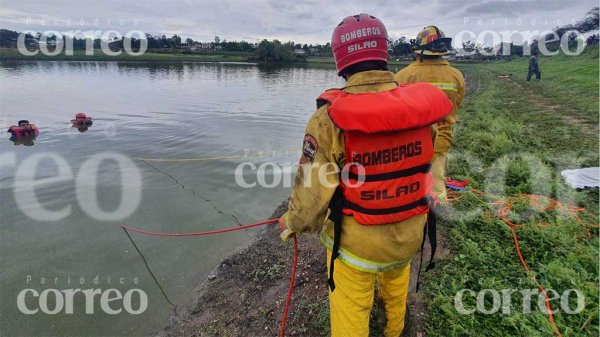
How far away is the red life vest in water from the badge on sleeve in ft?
0.68

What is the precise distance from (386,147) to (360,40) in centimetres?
70

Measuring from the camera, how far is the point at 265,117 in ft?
59.3

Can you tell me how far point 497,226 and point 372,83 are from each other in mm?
3715

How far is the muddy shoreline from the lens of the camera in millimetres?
3533

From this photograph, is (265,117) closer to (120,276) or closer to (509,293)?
(120,276)

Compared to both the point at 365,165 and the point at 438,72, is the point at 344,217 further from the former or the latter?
the point at 438,72


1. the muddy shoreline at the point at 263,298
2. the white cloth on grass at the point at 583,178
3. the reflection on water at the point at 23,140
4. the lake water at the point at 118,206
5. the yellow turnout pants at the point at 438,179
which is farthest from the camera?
the reflection on water at the point at 23,140

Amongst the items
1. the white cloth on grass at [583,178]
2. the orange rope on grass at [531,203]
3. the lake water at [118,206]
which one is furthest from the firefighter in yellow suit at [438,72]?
the lake water at [118,206]

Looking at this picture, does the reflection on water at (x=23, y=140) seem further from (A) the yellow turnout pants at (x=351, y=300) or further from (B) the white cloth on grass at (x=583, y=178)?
(B) the white cloth on grass at (x=583, y=178)

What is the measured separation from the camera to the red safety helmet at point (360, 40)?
2.06m

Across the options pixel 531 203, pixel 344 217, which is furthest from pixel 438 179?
pixel 531 203

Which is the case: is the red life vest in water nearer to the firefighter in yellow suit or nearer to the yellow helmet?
the firefighter in yellow suit

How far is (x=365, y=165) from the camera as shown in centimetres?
201

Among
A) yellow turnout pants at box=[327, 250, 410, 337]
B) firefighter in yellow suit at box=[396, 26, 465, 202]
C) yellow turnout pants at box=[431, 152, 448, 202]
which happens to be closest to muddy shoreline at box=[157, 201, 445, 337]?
yellow turnout pants at box=[327, 250, 410, 337]
